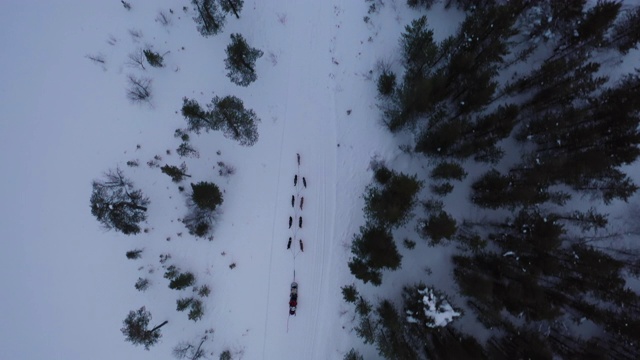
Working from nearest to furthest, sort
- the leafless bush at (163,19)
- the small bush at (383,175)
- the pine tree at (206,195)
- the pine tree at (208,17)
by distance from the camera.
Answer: the pine tree at (206,195) < the small bush at (383,175) < the pine tree at (208,17) < the leafless bush at (163,19)

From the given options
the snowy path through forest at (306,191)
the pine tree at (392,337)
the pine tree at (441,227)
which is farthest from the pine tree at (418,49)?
the pine tree at (392,337)

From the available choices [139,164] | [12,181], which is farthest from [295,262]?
[12,181]

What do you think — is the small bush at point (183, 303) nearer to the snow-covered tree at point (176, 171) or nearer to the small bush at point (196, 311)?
the small bush at point (196, 311)

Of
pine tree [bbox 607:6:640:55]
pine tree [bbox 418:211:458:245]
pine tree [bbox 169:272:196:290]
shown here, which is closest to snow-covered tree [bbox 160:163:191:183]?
pine tree [bbox 169:272:196:290]

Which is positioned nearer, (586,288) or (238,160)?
(586,288)

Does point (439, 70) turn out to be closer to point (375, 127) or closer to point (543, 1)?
point (375, 127)

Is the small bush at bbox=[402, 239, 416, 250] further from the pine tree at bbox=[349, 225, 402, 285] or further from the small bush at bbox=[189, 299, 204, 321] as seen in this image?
the small bush at bbox=[189, 299, 204, 321]
